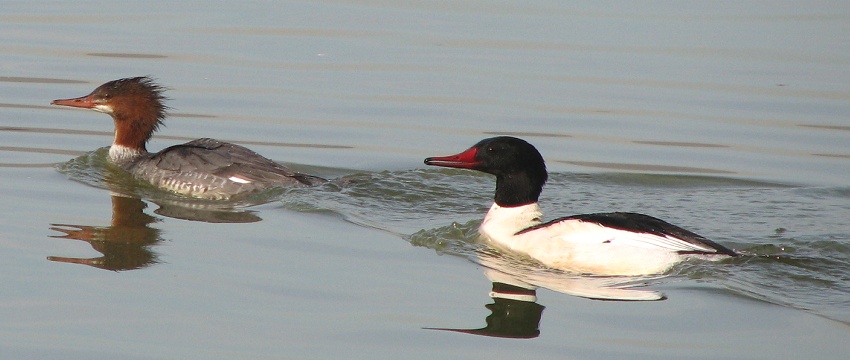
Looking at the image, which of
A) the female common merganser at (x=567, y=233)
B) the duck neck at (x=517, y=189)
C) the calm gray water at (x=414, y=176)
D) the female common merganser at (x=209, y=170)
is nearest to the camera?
the calm gray water at (x=414, y=176)

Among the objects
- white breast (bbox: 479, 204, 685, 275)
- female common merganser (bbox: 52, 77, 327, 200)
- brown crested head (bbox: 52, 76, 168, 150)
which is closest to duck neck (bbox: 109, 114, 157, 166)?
brown crested head (bbox: 52, 76, 168, 150)

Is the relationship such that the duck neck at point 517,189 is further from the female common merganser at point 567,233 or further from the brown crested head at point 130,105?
the brown crested head at point 130,105

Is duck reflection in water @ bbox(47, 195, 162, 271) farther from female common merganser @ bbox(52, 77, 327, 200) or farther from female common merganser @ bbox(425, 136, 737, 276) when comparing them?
female common merganser @ bbox(425, 136, 737, 276)

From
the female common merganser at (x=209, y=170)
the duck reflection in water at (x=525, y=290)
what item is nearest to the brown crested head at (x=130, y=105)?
the female common merganser at (x=209, y=170)

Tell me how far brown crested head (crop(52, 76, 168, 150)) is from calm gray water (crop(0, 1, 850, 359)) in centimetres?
49

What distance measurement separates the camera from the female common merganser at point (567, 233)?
29.1 ft

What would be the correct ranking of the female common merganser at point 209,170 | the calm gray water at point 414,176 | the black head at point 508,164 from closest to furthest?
the calm gray water at point 414,176 < the black head at point 508,164 < the female common merganser at point 209,170

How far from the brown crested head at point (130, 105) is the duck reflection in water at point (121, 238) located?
1713 millimetres

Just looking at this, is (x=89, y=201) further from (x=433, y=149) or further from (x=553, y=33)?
(x=553, y=33)

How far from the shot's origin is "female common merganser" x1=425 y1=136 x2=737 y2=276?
8867 millimetres

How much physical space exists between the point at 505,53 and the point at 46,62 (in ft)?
18.7

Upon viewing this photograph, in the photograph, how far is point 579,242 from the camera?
9031 mm

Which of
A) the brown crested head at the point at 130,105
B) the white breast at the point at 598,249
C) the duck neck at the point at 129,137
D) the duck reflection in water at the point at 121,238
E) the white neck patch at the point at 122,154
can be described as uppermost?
the brown crested head at the point at 130,105

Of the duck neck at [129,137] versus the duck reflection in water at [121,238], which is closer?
the duck reflection in water at [121,238]
